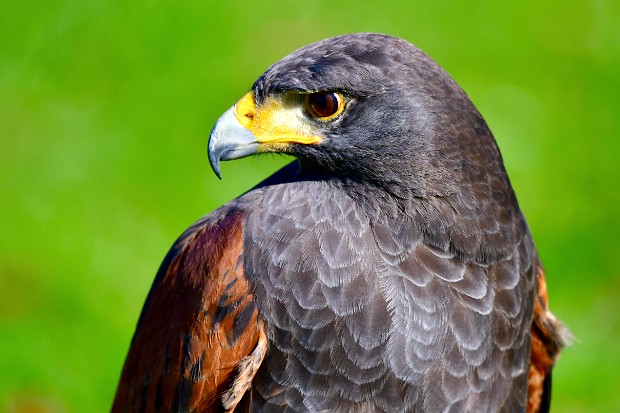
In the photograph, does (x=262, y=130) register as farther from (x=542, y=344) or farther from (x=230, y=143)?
(x=542, y=344)

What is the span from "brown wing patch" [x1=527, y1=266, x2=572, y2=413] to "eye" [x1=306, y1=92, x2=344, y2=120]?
1271mm

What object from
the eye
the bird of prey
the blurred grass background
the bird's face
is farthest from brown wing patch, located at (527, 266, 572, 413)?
the blurred grass background

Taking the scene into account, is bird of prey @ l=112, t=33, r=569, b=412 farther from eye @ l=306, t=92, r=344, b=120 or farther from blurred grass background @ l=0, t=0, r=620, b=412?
blurred grass background @ l=0, t=0, r=620, b=412

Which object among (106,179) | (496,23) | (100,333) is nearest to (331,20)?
(496,23)

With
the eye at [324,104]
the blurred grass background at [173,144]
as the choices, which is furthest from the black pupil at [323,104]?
the blurred grass background at [173,144]

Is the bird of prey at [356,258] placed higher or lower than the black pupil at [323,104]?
lower

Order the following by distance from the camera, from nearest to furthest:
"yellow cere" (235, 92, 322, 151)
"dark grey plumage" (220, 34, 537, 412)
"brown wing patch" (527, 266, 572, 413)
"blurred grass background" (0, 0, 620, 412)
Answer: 1. "dark grey plumage" (220, 34, 537, 412)
2. "yellow cere" (235, 92, 322, 151)
3. "brown wing patch" (527, 266, 572, 413)
4. "blurred grass background" (0, 0, 620, 412)

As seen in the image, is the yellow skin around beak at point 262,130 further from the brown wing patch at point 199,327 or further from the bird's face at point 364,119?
the brown wing patch at point 199,327

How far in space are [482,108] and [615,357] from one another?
2.42 m

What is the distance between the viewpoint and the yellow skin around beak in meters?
4.10

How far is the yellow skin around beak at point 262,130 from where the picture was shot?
410 centimetres

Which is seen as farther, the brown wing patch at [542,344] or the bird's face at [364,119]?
the brown wing patch at [542,344]

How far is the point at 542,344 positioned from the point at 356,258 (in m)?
1.17

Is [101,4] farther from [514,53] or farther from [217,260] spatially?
[217,260]
